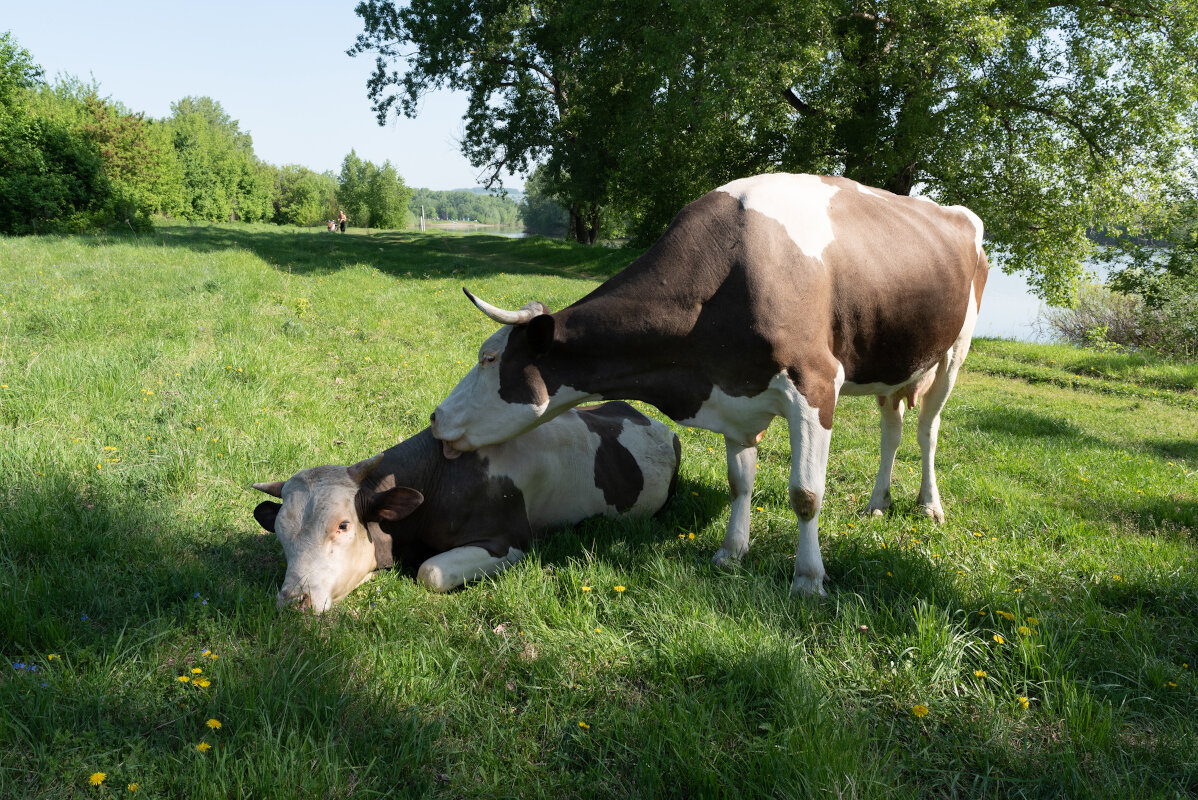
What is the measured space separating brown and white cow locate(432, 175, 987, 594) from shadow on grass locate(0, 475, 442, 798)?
1583 millimetres

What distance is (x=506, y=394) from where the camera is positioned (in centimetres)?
434

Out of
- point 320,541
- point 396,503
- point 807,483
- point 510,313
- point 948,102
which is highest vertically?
point 948,102

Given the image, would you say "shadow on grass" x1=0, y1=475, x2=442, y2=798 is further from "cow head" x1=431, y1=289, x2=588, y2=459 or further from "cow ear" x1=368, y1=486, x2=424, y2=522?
"cow head" x1=431, y1=289, x2=588, y2=459

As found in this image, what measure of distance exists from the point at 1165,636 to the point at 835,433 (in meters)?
4.79

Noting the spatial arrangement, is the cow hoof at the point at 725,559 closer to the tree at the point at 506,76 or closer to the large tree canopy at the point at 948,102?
the large tree canopy at the point at 948,102

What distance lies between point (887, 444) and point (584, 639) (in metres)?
A: 3.44

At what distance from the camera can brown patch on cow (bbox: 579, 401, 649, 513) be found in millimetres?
5258

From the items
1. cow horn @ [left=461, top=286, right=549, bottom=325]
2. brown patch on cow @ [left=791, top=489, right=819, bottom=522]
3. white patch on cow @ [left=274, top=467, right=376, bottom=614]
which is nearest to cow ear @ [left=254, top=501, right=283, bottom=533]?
white patch on cow @ [left=274, top=467, right=376, bottom=614]

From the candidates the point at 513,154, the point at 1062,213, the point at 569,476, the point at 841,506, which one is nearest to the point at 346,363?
the point at 569,476

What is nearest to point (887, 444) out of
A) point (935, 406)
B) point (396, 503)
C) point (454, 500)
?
point (935, 406)

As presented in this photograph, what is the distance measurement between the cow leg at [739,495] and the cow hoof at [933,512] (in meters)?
1.84

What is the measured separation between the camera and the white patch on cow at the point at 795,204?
4.23 metres

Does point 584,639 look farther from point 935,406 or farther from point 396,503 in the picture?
point 935,406

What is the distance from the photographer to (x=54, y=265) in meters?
15.9
